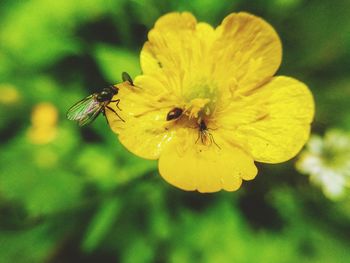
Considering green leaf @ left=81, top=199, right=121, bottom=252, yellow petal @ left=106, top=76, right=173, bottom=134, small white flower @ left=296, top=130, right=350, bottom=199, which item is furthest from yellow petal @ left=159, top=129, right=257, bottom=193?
small white flower @ left=296, top=130, right=350, bottom=199

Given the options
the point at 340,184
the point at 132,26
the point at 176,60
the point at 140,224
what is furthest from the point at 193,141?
the point at 132,26

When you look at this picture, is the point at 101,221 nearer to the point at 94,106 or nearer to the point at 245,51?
the point at 94,106

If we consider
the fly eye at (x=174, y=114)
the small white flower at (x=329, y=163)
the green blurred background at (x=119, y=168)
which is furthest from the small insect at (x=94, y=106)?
the small white flower at (x=329, y=163)

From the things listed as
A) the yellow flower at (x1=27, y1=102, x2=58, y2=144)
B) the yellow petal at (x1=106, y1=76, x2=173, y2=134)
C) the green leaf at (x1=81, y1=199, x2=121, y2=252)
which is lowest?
the green leaf at (x1=81, y1=199, x2=121, y2=252)

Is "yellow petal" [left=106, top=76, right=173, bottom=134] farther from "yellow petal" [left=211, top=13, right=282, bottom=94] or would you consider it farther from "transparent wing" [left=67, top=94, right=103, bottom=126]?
"yellow petal" [left=211, top=13, right=282, bottom=94]

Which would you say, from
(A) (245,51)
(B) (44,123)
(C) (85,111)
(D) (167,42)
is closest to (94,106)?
(C) (85,111)

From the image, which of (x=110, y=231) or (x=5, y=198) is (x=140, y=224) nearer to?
(x=110, y=231)
